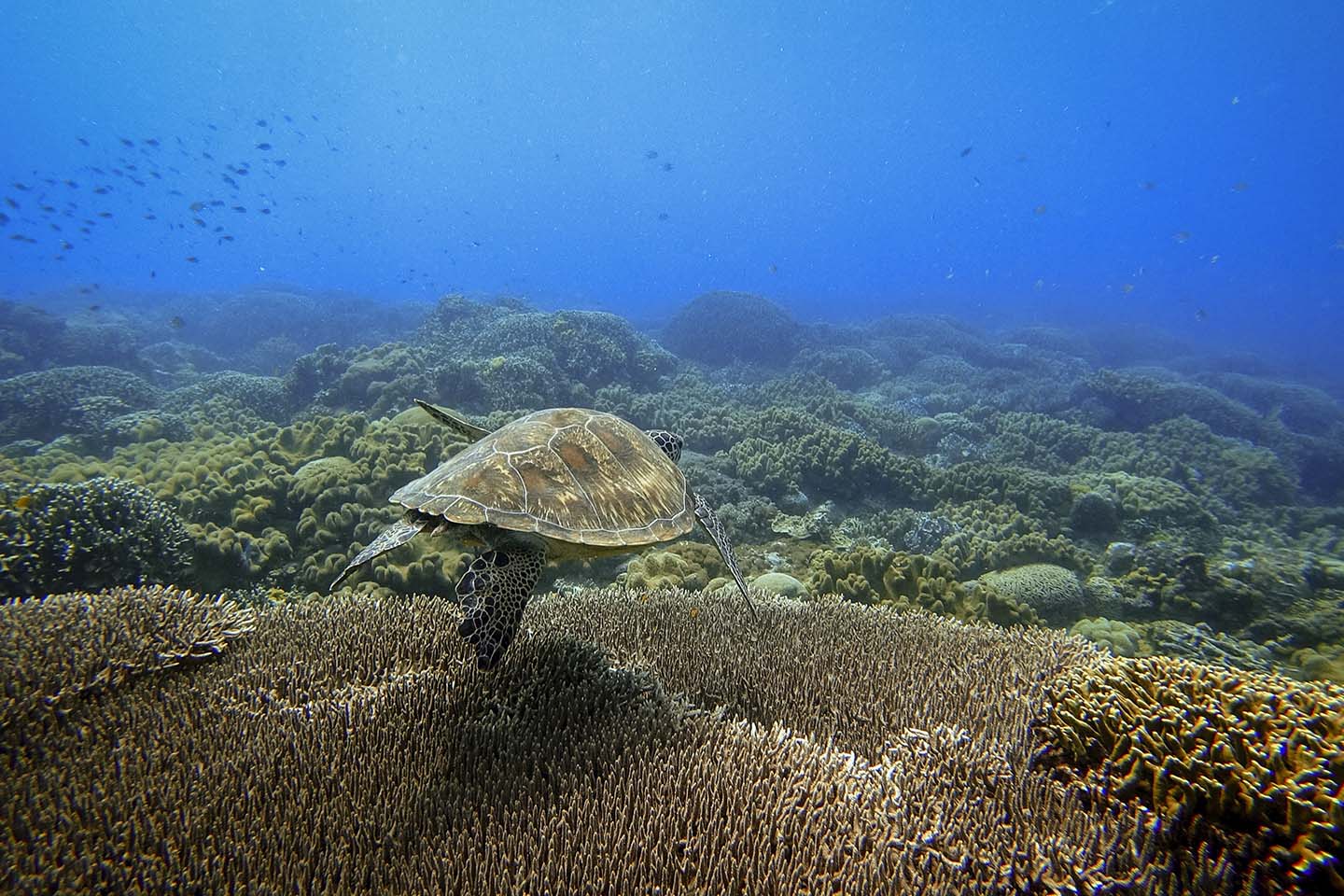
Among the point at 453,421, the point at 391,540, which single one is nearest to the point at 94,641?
the point at 391,540

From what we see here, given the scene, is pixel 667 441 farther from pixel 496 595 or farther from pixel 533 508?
pixel 496 595

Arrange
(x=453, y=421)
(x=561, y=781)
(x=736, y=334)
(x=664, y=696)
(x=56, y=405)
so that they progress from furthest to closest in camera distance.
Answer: (x=736, y=334) → (x=56, y=405) → (x=453, y=421) → (x=664, y=696) → (x=561, y=781)

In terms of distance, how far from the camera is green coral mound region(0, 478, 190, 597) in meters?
4.88

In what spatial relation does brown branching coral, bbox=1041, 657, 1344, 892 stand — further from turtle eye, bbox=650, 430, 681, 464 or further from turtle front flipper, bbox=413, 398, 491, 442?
turtle front flipper, bbox=413, 398, 491, 442

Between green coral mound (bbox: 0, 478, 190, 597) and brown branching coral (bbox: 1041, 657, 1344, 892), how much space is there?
25.0 feet

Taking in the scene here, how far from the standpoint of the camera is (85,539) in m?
5.20

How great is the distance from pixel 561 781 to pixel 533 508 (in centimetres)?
148

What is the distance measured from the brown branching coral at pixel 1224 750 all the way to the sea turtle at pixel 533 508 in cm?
199

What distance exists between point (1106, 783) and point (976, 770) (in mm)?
535

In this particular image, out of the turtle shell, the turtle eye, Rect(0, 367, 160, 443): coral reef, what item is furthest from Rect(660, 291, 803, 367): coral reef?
the turtle shell

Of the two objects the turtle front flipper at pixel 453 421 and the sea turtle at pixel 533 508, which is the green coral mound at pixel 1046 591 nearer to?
the sea turtle at pixel 533 508

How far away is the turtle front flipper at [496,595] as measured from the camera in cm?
281

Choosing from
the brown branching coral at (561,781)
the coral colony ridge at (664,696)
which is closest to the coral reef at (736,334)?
the coral colony ridge at (664,696)

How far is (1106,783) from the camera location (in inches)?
97.3
